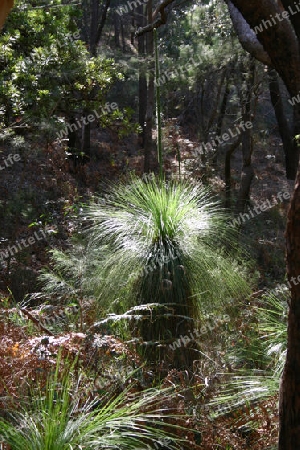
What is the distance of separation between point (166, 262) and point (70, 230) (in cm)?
536

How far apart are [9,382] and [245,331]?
216cm

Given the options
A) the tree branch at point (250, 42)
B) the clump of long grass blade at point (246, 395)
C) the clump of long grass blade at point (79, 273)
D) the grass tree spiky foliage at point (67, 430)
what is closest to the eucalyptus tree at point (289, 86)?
the grass tree spiky foliage at point (67, 430)

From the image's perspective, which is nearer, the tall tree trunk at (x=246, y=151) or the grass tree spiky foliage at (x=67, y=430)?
the grass tree spiky foliage at (x=67, y=430)

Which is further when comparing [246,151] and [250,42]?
[246,151]

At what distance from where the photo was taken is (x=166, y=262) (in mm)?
4711

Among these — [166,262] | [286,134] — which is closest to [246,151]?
[286,134]

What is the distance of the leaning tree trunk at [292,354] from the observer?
2.30 meters

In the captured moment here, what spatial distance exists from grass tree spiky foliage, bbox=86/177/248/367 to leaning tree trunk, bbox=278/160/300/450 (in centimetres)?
201

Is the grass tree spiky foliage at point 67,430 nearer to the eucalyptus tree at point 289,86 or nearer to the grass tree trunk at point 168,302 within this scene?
the eucalyptus tree at point 289,86

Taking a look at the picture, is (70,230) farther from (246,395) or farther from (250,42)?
(246,395)

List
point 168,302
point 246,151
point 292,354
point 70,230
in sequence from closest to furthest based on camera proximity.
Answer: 1. point 292,354
2. point 168,302
3. point 70,230
4. point 246,151

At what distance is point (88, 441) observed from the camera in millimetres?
2602

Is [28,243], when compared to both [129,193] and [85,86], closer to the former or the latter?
[85,86]

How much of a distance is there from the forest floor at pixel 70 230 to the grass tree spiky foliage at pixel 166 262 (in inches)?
23.4
